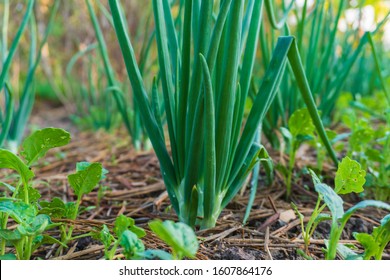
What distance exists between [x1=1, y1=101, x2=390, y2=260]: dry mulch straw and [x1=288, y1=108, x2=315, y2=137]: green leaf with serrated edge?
15 cm

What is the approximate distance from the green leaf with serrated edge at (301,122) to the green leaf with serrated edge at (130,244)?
500mm

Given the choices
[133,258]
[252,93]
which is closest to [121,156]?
[252,93]

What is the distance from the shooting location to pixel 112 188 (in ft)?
3.77

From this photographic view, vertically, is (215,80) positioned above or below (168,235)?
above

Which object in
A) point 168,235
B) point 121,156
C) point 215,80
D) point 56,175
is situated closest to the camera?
point 168,235

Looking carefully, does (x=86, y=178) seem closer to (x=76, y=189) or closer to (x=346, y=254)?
(x=76, y=189)

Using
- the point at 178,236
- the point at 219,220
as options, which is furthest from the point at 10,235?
the point at 219,220

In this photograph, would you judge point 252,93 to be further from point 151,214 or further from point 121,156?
point 121,156

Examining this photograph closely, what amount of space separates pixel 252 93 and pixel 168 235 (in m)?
0.69

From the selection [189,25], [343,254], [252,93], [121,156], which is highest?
[189,25]

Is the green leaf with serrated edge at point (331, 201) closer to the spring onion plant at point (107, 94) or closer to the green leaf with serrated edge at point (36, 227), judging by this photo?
the green leaf with serrated edge at point (36, 227)

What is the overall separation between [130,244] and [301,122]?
0.53 meters

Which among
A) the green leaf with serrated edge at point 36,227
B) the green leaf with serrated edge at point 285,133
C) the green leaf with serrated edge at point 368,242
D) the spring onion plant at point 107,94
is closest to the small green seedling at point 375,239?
the green leaf with serrated edge at point 368,242

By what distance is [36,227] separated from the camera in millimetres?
651
